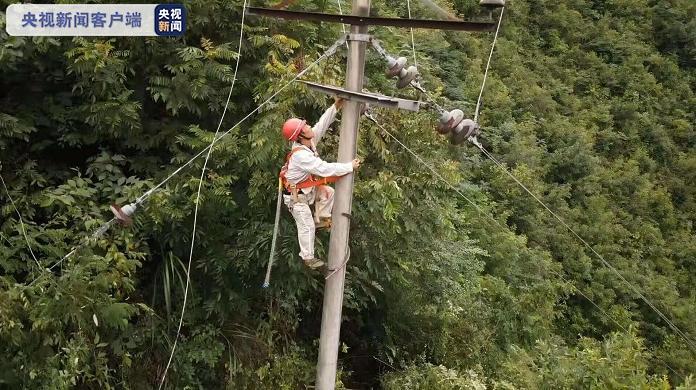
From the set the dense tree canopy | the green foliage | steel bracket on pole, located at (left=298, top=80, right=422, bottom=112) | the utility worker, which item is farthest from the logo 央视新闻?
the green foliage

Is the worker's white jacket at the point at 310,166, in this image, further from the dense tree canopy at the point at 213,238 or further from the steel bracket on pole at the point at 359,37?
the dense tree canopy at the point at 213,238

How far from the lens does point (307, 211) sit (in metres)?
4.94

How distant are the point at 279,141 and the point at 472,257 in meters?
5.58

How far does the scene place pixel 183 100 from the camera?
259 inches

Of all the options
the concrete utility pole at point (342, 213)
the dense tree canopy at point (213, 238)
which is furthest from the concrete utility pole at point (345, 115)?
the dense tree canopy at point (213, 238)

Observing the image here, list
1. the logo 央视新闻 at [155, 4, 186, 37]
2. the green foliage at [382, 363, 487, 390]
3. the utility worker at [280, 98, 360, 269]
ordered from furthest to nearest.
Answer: the green foliage at [382, 363, 487, 390]
the logo 央视新闻 at [155, 4, 186, 37]
the utility worker at [280, 98, 360, 269]

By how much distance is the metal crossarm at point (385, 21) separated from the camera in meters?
4.30

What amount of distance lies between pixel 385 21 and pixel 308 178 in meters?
1.22

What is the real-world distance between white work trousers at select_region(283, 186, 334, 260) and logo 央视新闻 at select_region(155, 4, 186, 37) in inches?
89.6

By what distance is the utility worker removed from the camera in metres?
4.62

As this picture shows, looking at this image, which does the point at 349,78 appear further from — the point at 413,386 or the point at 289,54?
the point at 413,386

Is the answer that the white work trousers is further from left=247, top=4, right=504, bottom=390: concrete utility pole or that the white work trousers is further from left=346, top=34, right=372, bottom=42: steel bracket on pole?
left=346, top=34, right=372, bottom=42: steel bracket on pole

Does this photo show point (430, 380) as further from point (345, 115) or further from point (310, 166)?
point (345, 115)

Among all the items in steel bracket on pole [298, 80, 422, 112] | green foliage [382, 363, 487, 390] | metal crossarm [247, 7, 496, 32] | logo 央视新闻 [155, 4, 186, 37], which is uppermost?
metal crossarm [247, 7, 496, 32]
